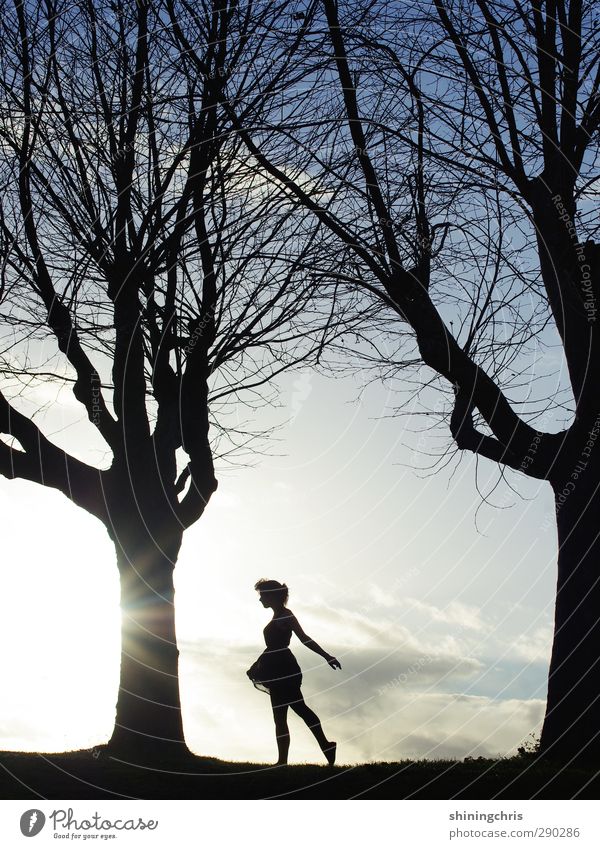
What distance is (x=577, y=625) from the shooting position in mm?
11094

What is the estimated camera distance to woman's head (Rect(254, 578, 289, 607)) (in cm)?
1078

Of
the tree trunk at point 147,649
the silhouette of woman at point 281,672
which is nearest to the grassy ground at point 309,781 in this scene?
the silhouette of woman at point 281,672

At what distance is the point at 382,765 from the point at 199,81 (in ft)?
30.6

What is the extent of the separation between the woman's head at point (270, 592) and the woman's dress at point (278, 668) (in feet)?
0.64

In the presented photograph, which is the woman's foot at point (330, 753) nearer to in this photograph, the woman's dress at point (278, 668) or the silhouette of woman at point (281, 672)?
the silhouette of woman at point (281, 672)

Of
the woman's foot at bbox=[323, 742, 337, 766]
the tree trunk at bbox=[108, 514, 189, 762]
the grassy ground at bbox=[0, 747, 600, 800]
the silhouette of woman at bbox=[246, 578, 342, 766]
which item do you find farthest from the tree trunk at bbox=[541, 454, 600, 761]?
the tree trunk at bbox=[108, 514, 189, 762]

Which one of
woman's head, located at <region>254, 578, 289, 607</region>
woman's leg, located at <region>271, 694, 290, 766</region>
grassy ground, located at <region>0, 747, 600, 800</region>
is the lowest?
grassy ground, located at <region>0, 747, 600, 800</region>

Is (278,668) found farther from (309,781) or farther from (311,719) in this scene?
(309,781)

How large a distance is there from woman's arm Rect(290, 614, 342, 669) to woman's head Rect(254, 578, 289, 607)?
0.28 meters

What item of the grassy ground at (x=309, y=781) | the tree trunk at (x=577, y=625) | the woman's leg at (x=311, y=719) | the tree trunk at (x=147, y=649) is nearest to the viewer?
the grassy ground at (x=309, y=781)

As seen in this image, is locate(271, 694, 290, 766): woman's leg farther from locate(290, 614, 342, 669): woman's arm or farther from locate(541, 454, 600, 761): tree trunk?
locate(541, 454, 600, 761): tree trunk

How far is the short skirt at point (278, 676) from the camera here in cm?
1054

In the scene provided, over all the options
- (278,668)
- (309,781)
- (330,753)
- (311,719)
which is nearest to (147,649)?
(278,668)

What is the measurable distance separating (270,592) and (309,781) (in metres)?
2.23
